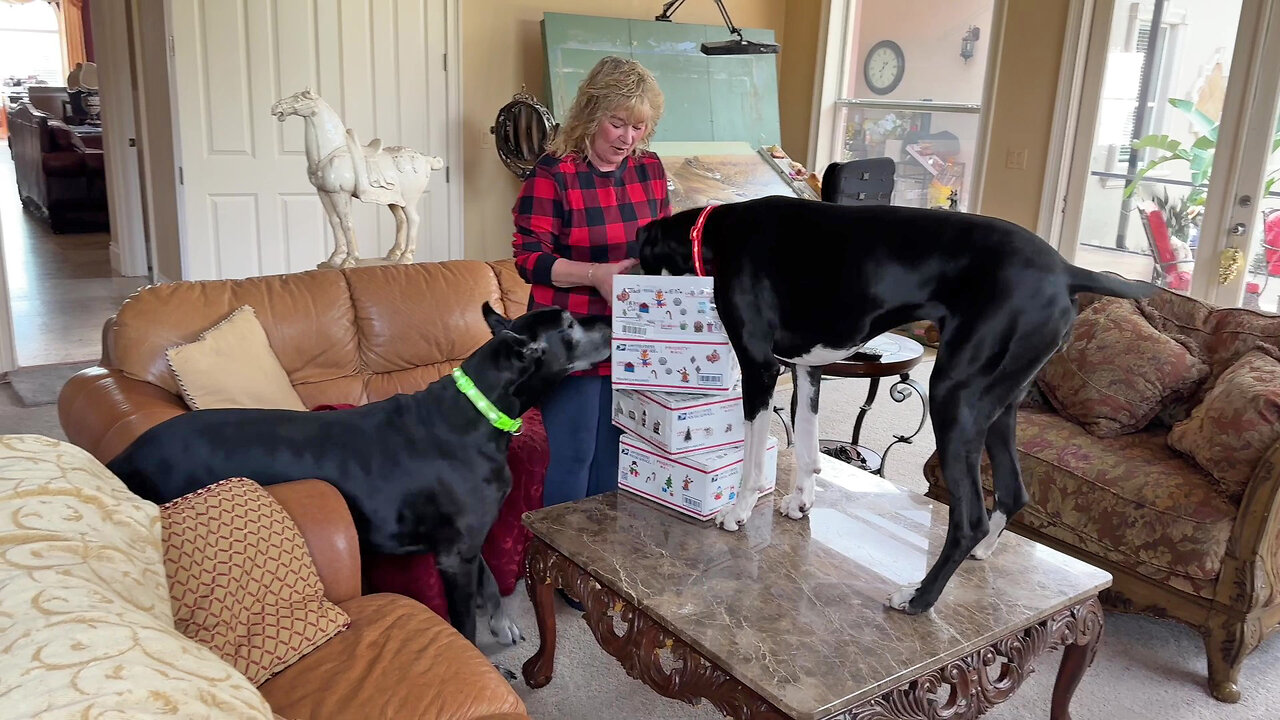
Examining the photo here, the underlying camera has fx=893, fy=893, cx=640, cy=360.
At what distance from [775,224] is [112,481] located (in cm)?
122

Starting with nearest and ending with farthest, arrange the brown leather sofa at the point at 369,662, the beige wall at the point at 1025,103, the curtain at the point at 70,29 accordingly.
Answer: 1. the brown leather sofa at the point at 369,662
2. the beige wall at the point at 1025,103
3. the curtain at the point at 70,29

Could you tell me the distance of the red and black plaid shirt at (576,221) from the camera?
2.17 meters

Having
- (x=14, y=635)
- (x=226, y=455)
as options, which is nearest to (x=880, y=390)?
(x=226, y=455)

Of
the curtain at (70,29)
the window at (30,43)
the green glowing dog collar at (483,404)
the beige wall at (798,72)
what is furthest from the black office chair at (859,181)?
the window at (30,43)

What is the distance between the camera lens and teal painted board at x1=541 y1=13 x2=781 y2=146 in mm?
5273

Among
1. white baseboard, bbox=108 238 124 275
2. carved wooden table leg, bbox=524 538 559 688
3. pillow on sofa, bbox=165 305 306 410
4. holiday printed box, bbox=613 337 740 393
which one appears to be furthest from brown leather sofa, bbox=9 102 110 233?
holiday printed box, bbox=613 337 740 393

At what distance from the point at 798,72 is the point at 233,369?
5.13 metres

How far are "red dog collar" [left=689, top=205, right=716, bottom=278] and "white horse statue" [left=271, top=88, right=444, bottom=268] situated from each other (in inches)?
80.8

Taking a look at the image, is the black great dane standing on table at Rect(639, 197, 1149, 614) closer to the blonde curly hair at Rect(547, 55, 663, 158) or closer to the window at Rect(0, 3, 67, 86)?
the blonde curly hair at Rect(547, 55, 663, 158)

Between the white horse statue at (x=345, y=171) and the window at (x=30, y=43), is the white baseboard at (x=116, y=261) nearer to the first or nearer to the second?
the white horse statue at (x=345, y=171)

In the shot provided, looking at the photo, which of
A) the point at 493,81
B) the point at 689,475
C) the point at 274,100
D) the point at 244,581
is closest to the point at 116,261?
the point at 274,100

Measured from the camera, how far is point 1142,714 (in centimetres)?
220

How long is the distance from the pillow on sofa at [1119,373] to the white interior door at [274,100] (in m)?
3.71

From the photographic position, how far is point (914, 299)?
1.55 meters
